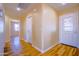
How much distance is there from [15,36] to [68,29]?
85 centimetres

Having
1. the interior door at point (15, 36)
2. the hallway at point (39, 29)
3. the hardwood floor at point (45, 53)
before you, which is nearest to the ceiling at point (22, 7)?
the hallway at point (39, 29)

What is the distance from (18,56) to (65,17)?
0.97 m

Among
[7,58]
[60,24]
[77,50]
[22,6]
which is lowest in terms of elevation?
[7,58]

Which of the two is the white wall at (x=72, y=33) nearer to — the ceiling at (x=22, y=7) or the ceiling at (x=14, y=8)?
the ceiling at (x=22, y=7)

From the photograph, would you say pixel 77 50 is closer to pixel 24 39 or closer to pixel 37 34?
pixel 37 34

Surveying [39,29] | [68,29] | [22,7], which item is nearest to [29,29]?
[39,29]

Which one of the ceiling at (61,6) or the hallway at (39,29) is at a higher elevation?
the ceiling at (61,6)

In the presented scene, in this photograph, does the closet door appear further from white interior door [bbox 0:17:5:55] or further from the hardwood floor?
the hardwood floor

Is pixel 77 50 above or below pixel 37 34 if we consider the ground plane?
below

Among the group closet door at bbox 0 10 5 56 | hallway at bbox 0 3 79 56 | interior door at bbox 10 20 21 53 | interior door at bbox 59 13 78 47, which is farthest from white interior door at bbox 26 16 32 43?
interior door at bbox 59 13 78 47

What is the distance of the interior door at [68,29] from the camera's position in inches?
61.2

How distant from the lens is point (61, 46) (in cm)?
160

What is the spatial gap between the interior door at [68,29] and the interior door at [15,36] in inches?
26.8

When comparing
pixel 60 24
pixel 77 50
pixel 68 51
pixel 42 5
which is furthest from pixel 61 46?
pixel 42 5
